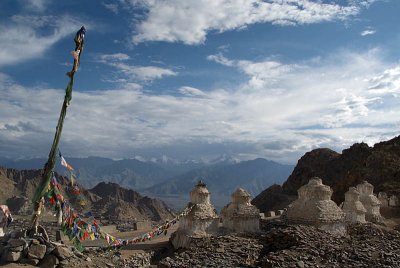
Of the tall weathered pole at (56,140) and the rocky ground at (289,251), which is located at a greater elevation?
the tall weathered pole at (56,140)

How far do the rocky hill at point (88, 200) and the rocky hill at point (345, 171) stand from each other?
Answer: 3916 cm

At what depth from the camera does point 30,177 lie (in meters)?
106

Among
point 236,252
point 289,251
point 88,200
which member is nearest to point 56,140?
point 236,252

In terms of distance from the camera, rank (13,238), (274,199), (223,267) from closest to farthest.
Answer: (13,238) < (223,267) < (274,199)

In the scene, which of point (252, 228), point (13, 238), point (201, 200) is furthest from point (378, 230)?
point (13, 238)

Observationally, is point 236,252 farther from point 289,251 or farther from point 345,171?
point 345,171

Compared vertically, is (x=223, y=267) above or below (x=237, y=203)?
below

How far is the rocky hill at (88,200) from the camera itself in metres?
83.8

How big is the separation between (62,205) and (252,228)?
10.8m

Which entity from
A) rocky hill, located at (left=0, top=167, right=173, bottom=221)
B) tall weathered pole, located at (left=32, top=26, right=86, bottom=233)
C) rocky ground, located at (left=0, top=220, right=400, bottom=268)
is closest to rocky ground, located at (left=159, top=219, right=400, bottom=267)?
rocky ground, located at (left=0, top=220, right=400, bottom=268)

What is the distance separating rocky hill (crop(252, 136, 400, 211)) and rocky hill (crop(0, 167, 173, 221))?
3916 centimetres

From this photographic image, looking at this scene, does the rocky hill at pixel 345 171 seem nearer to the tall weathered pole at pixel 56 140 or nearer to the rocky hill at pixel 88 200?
the tall weathered pole at pixel 56 140

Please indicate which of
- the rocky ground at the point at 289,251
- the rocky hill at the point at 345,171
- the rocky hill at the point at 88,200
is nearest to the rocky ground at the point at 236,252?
the rocky ground at the point at 289,251

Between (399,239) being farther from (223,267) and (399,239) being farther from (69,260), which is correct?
(69,260)
